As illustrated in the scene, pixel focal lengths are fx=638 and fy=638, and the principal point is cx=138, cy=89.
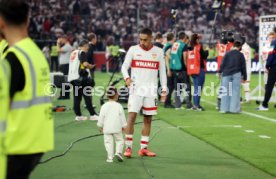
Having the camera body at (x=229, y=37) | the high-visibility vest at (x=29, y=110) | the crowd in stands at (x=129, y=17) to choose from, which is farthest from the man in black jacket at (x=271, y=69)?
the crowd in stands at (x=129, y=17)

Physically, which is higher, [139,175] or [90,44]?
[90,44]

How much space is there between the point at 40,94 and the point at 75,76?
1082 centimetres

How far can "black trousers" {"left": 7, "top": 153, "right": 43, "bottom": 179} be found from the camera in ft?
15.1

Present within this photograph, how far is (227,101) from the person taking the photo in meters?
17.6

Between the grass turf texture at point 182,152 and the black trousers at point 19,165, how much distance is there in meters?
4.16

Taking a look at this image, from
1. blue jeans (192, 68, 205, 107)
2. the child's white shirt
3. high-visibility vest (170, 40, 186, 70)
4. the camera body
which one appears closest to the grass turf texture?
the child's white shirt

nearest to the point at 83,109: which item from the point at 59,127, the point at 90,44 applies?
the point at 90,44

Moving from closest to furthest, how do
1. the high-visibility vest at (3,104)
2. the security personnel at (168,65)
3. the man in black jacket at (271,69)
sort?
the high-visibility vest at (3,104) < the man in black jacket at (271,69) < the security personnel at (168,65)

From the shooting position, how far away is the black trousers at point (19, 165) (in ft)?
15.1

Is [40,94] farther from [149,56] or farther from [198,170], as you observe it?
[149,56]

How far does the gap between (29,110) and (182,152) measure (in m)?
6.72

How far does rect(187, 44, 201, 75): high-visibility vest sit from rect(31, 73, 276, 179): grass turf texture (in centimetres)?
189

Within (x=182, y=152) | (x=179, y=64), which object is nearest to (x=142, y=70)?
(x=182, y=152)

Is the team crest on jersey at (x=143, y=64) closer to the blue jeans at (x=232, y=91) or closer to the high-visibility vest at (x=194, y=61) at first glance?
the blue jeans at (x=232, y=91)
